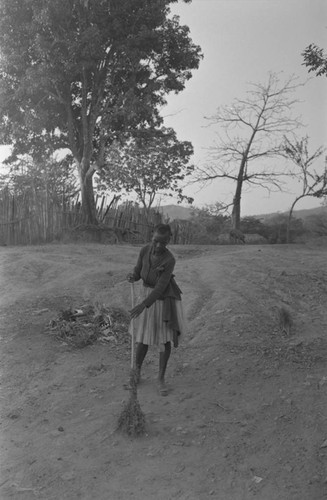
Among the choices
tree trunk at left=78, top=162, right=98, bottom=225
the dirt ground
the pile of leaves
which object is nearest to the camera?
the dirt ground


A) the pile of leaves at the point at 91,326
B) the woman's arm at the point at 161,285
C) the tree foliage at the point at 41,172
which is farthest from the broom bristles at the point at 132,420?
the tree foliage at the point at 41,172

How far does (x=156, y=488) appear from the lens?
8.14 ft

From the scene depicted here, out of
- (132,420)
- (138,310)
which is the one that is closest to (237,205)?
(138,310)

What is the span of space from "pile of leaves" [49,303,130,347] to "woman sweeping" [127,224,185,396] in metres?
1.10

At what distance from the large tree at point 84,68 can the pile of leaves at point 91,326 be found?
22.8ft

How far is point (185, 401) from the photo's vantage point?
11.5ft

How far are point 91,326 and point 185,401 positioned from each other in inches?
66.6

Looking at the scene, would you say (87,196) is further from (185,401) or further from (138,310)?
(185,401)

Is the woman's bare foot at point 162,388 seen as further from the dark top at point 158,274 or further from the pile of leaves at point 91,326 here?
the pile of leaves at point 91,326

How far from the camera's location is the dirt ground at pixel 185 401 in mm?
2576

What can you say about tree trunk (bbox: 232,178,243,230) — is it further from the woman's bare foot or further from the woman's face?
the woman's bare foot

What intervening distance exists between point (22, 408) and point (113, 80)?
1262 centimetres

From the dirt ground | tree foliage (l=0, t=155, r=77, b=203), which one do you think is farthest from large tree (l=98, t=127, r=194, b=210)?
the dirt ground

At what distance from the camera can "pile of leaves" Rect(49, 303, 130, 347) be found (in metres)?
4.70
